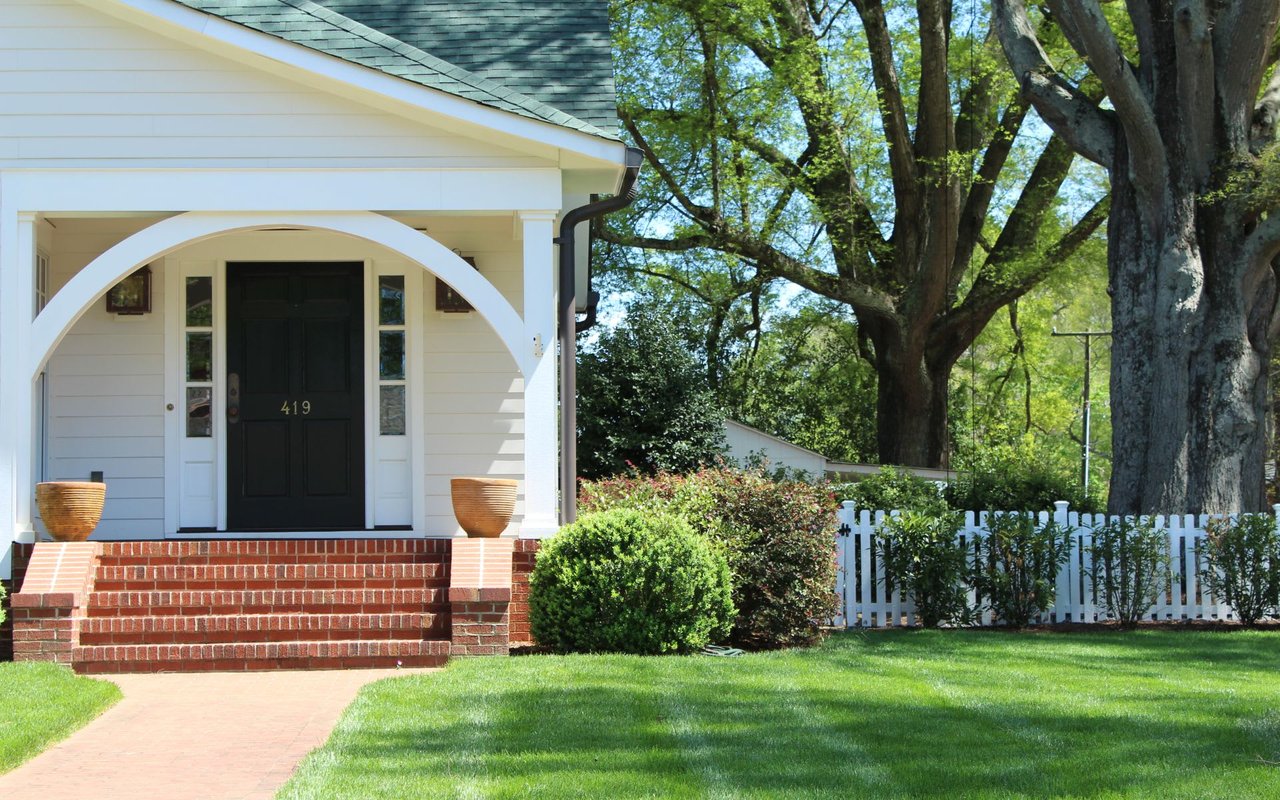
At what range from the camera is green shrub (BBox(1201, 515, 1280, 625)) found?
11.2 meters

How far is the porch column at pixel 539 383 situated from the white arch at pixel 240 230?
113 millimetres

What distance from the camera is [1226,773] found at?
17.7 feet

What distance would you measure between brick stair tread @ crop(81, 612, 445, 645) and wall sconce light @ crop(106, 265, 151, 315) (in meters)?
3.05

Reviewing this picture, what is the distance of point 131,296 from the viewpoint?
427 inches

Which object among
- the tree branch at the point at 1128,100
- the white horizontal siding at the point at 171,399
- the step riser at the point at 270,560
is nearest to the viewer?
the step riser at the point at 270,560

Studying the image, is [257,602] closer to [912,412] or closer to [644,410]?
[644,410]

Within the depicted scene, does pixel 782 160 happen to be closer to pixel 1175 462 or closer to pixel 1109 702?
pixel 1175 462

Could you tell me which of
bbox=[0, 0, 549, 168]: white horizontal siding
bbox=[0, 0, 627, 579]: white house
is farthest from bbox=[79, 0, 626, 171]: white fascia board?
bbox=[0, 0, 549, 168]: white horizontal siding

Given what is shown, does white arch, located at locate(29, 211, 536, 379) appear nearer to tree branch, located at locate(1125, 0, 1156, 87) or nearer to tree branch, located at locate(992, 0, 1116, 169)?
tree branch, located at locate(992, 0, 1116, 169)

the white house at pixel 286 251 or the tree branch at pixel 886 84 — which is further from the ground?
the tree branch at pixel 886 84

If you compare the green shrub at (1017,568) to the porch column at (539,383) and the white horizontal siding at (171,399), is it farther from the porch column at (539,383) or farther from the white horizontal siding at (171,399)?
the white horizontal siding at (171,399)

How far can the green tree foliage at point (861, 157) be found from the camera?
1972 cm

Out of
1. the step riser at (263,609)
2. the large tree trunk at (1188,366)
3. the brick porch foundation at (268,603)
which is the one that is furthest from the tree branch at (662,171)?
the step riser at (263,609)

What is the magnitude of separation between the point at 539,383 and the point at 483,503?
0.99 m
